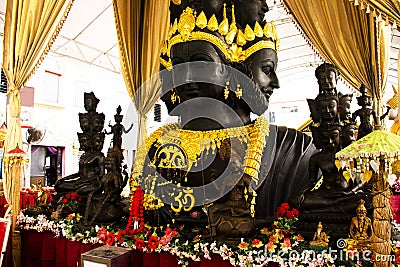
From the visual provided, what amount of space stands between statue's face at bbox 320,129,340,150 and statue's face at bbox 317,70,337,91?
30 centimetres

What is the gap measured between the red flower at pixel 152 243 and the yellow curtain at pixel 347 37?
2923 mm

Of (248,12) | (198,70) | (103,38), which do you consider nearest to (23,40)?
(198,70)

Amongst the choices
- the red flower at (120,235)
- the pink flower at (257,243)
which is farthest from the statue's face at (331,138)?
the red flower at (120,235)

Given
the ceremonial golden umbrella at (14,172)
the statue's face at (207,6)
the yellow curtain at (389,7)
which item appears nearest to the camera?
the yellow curtain at (389,7)

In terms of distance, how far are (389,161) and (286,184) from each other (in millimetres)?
1075

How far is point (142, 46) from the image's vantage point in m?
5.71

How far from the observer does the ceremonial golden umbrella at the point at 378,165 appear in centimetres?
179

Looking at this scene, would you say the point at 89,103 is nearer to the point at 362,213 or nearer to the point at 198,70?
the point at 198,70

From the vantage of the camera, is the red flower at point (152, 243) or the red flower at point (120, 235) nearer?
the red flower at point (152, 243)

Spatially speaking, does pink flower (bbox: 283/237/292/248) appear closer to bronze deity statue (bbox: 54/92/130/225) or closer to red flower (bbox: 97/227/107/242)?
red flower (bbox: 97/227/107/242)

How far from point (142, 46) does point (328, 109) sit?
392 centimetres

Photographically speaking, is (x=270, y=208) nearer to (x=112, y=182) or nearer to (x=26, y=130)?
(x=112, y=182)

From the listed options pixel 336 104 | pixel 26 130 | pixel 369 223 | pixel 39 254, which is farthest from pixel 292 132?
pixel 26 130

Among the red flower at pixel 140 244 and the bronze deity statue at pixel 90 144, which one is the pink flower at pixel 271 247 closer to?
the red flower at pixel 140 244
